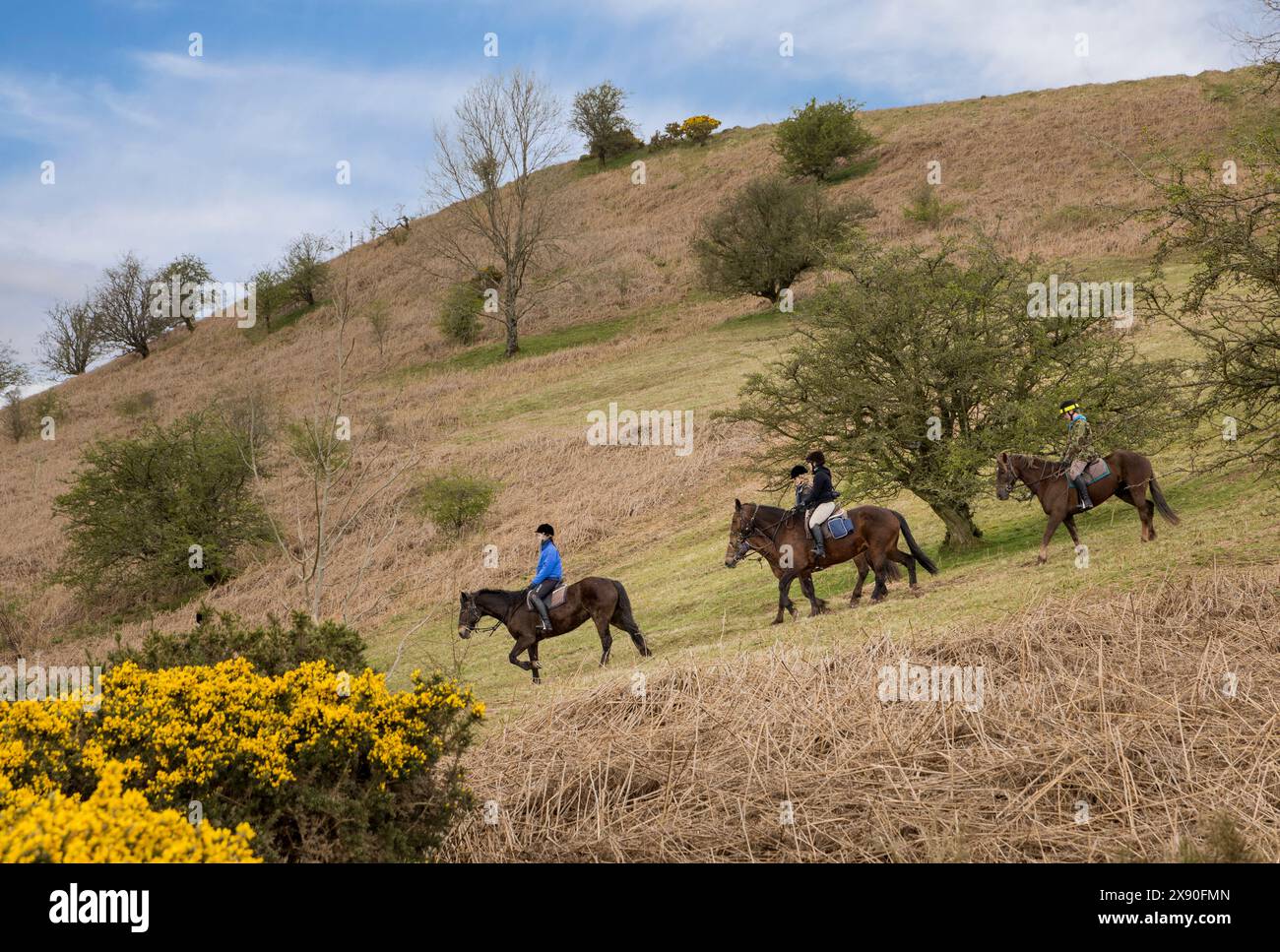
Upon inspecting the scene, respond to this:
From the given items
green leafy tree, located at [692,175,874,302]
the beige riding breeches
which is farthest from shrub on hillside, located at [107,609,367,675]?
green leafy tree, located at [692,175,874,302]

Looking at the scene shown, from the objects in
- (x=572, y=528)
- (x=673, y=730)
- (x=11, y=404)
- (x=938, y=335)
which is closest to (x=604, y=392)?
(x=572, y=528)

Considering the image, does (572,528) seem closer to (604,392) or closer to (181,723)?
(604,392)

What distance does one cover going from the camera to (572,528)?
97.2 ft

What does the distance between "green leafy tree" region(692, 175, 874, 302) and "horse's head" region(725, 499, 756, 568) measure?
124ft

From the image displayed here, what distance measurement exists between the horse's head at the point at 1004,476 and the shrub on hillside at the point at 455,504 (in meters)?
18.1

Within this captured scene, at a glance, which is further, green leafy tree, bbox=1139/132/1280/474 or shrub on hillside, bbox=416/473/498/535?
shrub on hillside, bbox=416/473/498/535

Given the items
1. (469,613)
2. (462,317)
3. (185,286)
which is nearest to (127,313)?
(185,286)

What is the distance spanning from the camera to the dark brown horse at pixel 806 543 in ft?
57.0

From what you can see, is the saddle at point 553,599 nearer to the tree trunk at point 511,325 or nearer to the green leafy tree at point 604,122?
the tree trunk at point 511,325

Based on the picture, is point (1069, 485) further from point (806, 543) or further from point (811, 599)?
point (811, 599)

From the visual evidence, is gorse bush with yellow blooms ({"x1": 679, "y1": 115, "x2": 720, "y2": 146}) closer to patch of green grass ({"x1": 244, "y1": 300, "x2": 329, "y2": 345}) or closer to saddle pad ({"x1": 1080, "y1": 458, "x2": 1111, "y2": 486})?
patch of green grass ({"x1": 244, "y1": 300, "x2": 329, "y2": 345})

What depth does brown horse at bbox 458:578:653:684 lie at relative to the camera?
16.8 m

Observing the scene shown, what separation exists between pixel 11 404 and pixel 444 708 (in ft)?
249

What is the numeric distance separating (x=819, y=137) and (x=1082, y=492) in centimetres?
6030
